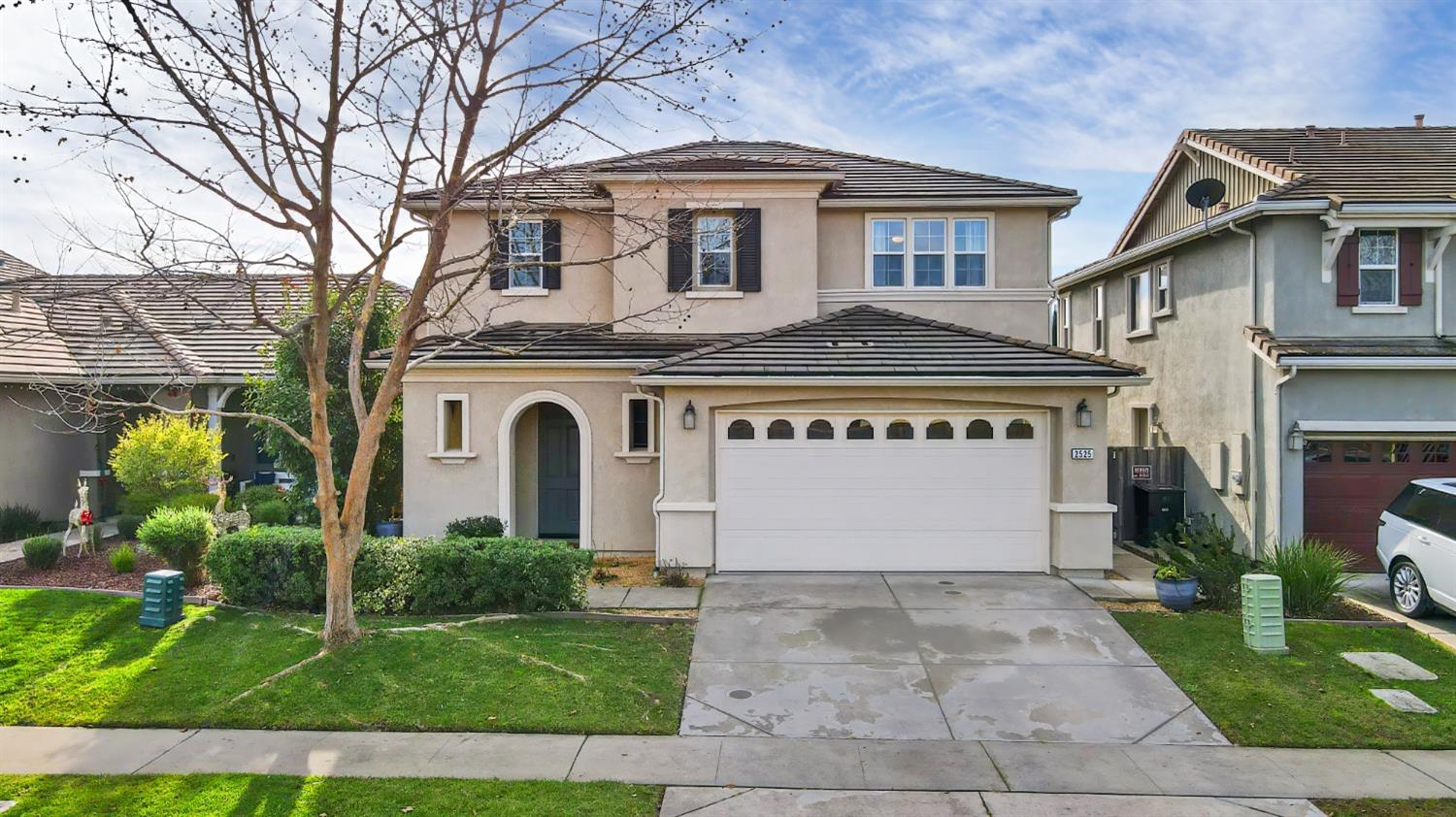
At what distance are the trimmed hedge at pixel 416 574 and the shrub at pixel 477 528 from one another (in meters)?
2.94

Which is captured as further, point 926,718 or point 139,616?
point 139,616

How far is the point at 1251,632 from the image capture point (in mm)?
8461

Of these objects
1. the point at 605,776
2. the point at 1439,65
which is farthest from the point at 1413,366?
the point at 605,776

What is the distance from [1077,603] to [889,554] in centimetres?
261

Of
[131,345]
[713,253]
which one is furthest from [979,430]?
[131,345]

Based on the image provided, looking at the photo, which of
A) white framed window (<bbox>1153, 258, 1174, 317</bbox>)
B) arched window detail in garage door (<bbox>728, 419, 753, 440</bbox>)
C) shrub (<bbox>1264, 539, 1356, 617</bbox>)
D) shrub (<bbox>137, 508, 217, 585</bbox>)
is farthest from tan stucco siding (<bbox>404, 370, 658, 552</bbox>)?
white framed window (<bbox>1153, 258, 1174, 317</bbox>)

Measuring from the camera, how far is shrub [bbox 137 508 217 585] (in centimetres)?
1030

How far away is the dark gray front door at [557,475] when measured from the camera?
14164 millimetres

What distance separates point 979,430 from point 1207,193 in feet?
24.2

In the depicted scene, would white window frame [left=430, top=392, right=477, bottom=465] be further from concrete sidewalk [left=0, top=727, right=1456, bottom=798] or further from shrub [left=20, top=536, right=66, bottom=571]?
concrete sidewalk [left=0, top=727, right=1456, bottom=798]

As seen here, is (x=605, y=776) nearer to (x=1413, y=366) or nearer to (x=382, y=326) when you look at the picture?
(x=382, y=326)

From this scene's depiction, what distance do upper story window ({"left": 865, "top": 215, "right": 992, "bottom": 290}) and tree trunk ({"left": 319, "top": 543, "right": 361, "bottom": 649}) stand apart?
9692 millimetres

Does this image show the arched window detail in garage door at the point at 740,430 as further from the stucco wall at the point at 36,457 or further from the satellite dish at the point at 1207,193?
the stucco wall at the point at 36,457

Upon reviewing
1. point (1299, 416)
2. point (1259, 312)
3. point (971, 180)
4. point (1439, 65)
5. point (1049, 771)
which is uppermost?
point (1439, 65)
